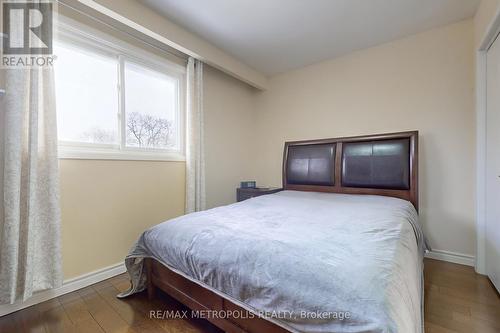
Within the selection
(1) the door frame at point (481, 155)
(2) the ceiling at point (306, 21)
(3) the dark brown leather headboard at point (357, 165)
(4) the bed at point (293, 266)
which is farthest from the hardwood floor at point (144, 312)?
(2) the ceiling at point (306, 21)

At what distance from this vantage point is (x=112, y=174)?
2189mm

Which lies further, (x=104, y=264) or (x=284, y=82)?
(x=284, y=82)

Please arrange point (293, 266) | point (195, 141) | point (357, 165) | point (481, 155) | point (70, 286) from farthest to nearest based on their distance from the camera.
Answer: point (195, 141) < point (357, 165) < point (481, 155) < point (70, 286) < point (293, 266)

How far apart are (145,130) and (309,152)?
2085 mm

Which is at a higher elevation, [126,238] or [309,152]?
[309,152]

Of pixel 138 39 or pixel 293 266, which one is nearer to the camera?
pixel 293 266

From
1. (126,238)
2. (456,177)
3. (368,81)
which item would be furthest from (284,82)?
(126,238)

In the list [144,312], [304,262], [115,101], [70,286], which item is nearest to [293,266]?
[304,262]

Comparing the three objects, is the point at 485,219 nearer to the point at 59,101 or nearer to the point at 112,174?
the point at 112,174

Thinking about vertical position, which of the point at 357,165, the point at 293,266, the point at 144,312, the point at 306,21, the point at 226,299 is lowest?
the point at 144,312

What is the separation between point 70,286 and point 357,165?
3.08 metres

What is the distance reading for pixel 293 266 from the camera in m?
0.96

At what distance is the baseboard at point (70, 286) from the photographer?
63.6 inches

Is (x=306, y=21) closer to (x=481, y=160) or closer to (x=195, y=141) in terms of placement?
(x=195, y=141)
